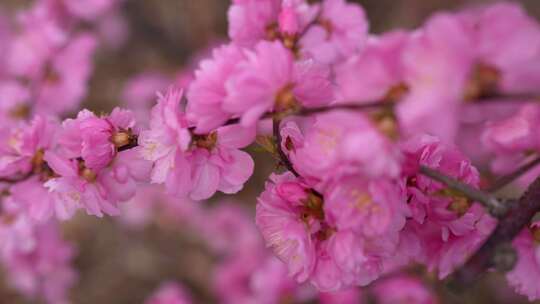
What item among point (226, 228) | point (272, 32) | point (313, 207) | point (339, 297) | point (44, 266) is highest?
point (272, 32)

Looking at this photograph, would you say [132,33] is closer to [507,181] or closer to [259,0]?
[259,0]

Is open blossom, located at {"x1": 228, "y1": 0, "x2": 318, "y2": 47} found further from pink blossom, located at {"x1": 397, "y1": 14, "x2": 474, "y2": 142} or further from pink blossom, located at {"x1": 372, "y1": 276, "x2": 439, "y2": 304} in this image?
pink blossom, located at {"x1": 372, "y1": 276, "x2": 439, "y2": 304}

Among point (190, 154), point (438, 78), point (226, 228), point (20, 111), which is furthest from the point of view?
point (226, 228)

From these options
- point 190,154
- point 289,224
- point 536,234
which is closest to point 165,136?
point 190,154

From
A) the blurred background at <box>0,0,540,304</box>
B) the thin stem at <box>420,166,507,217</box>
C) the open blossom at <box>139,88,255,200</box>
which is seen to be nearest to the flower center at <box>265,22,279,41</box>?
the open blossom at <box>139,88,255,200</box>

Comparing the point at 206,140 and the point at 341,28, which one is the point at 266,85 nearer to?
the point at 206,140

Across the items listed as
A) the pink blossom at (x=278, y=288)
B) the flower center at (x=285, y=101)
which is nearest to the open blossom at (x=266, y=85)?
the flower center at (x=285, y=101)
